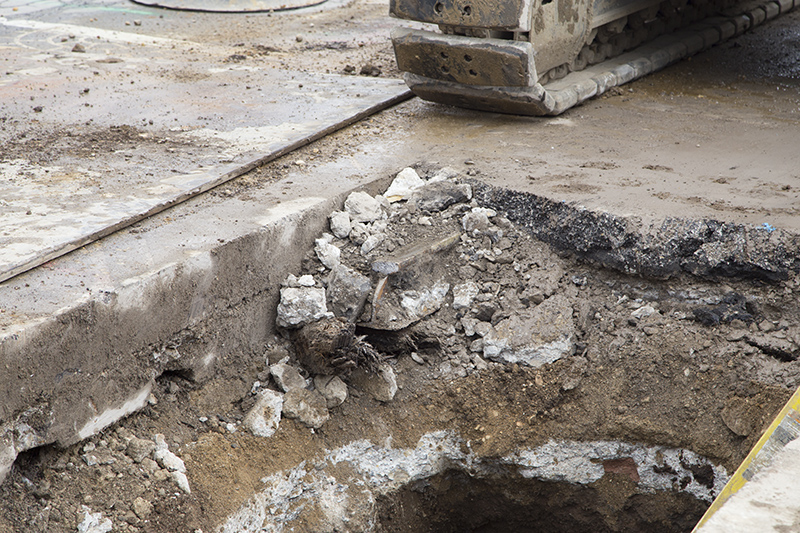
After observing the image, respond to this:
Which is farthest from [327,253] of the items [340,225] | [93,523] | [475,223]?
[93,523]

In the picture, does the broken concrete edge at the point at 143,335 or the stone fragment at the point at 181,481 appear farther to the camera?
the stone fragment at the point at 181,481

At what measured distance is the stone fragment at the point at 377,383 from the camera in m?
3.41

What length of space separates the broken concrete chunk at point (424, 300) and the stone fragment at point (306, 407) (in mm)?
636

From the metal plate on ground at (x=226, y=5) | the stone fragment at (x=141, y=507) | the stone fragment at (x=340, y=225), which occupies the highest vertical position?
the metal plate on ground at (x=226, y=5)

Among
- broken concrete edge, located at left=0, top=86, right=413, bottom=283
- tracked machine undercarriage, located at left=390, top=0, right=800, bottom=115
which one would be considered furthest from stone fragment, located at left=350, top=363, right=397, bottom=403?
tracked machine undercarriage, located at left=390, top=0, right=800, bottom=115

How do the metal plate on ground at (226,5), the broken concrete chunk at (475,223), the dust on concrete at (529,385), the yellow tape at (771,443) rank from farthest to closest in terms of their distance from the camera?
1. the metal plate on ground at (226,5)
2. the broken concrete chunk at (475,223)
3. the dust on concrete at (529,385)
4. the yellow tape at (771,443)

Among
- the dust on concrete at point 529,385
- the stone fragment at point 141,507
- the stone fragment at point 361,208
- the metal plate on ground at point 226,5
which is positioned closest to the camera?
the stone fragment at point 141,507

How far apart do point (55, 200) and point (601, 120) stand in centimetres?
352

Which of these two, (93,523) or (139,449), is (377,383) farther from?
(93,523)

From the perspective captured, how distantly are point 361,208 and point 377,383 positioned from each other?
921mm

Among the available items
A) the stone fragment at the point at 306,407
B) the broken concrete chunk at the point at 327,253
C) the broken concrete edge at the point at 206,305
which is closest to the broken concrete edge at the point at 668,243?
the broken concrete edge at the point at 206,305

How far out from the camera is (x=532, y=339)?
3445 mm

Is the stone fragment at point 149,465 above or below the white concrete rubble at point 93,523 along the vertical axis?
above

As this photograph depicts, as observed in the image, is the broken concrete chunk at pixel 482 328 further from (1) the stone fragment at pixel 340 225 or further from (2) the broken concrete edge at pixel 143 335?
(2) the broken concrete edge at pixel 143 335
